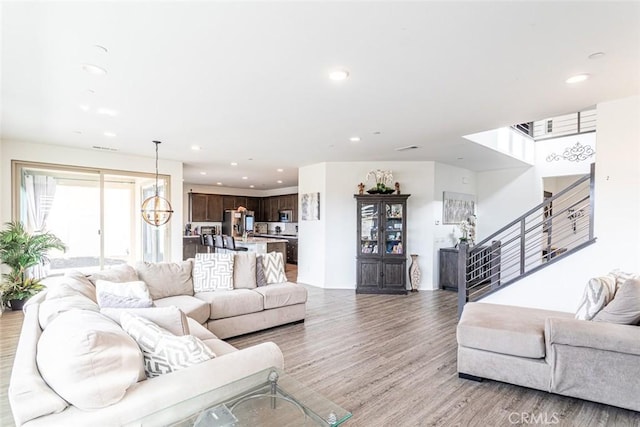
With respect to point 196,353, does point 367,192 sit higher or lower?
higher

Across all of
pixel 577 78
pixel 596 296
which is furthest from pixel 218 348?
pixel 577 78

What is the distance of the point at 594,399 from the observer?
2.36 meters

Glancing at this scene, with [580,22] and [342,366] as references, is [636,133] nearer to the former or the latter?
[580,22]

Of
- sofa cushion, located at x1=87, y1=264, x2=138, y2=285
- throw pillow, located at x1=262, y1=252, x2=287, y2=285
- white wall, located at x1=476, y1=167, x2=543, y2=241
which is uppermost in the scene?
white wall, located at x1=476, y1=167, x2=543, y2=241

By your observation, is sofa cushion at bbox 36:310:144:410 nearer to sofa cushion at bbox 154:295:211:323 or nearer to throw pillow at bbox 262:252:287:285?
sofa cushion at bbox 154:295:211:323

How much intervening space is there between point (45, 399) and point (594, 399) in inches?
131

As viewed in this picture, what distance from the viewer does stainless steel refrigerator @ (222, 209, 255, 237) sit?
10461 mm

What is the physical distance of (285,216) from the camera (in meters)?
11.1

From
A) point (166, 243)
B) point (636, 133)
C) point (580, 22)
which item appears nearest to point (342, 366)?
point (580, 22)

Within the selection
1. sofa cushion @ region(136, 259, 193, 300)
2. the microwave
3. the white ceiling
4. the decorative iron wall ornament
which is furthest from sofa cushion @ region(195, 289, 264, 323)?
the microwave

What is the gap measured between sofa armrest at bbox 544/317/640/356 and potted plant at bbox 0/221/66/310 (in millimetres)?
6483

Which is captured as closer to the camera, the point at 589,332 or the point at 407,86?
the point at 589,332

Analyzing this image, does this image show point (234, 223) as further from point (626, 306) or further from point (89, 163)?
point (626, 306)

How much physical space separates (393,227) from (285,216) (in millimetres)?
5452
